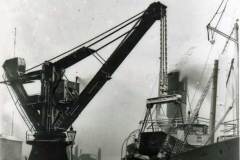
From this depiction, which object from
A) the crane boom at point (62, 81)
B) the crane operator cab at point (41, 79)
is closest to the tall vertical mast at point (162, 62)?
the crane boom at point (62, 81)

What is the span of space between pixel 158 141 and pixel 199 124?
32.2ft

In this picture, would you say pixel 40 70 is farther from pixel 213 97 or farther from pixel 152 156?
pixel 213 97

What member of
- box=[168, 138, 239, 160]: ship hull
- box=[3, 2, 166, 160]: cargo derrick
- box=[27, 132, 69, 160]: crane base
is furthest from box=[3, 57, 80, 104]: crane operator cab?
box=[168, 138, 239, 160]: ship hull

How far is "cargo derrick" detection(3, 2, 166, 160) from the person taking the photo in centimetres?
Result: 1672

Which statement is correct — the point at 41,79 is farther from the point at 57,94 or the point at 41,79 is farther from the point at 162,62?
the point at 162,62

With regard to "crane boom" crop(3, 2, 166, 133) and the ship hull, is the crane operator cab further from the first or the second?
the ship hull

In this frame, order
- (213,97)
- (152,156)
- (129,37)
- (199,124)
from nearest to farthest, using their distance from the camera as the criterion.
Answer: (152,156) < (129,37) < (213,97) < (199,124)

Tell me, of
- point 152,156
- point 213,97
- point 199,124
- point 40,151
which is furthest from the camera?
point 199,124

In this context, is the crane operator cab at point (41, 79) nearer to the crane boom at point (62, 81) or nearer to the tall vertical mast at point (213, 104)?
the crane boom at point (62, 81)

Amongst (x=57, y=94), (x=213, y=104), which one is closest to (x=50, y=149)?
(x=57, y=94)

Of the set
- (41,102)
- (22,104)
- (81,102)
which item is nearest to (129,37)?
(81,102)

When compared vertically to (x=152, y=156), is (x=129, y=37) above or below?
above

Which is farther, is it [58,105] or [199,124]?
[199,124]

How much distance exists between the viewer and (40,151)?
17688 millimetres
